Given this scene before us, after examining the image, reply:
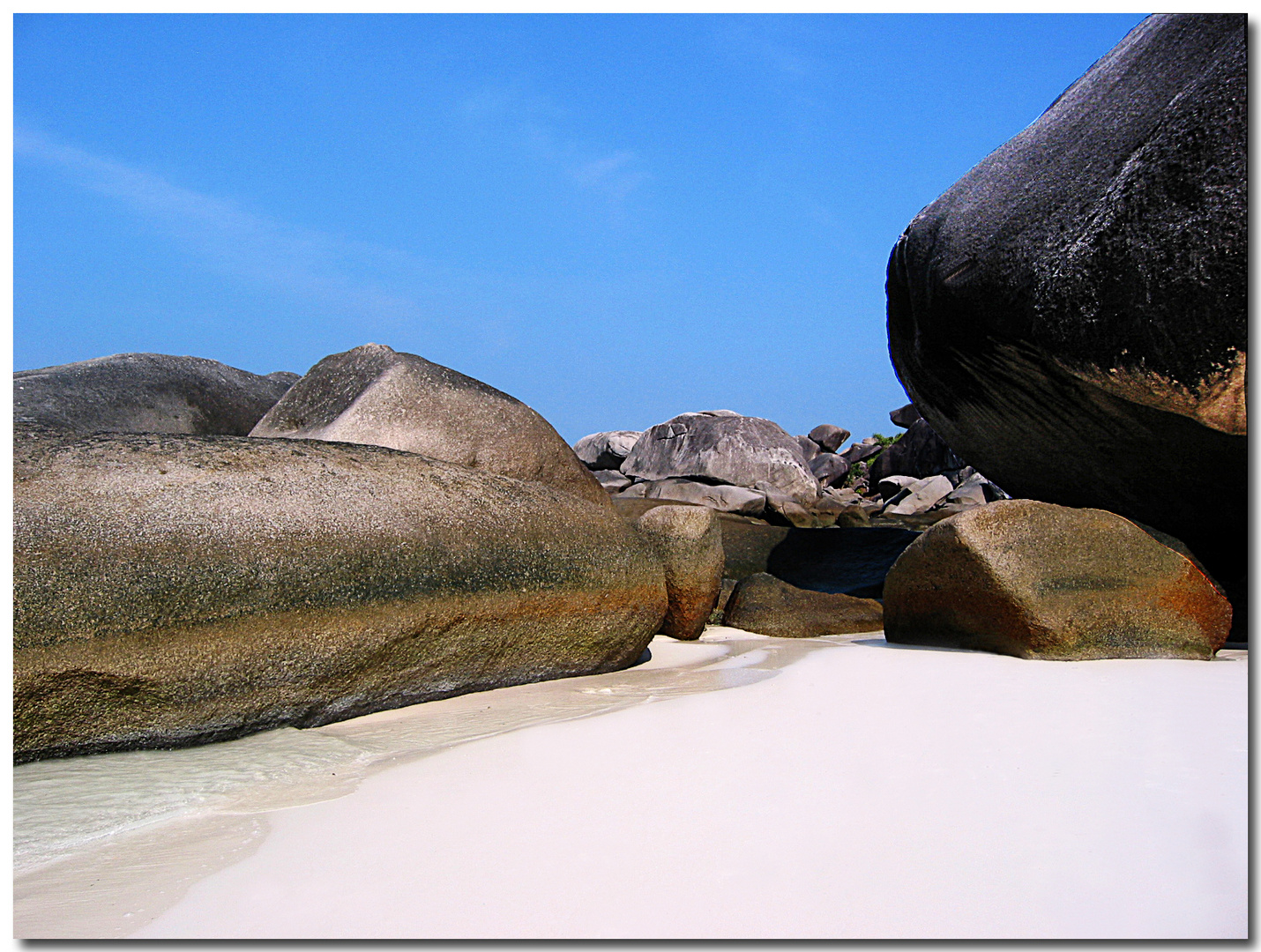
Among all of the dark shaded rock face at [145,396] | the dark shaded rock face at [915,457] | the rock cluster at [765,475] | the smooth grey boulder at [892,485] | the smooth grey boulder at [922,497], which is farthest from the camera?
the dark shaded rock face at [915,457]

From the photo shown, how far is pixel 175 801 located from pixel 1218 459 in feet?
16.1

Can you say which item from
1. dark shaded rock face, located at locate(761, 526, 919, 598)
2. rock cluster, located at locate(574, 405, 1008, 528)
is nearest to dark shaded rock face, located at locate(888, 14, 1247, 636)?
dark shaded rock face, located at locate(761, 526, 919, 598)

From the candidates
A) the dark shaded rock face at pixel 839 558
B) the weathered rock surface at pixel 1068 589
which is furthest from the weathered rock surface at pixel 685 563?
the dark shaded rock face at pixel 839 558

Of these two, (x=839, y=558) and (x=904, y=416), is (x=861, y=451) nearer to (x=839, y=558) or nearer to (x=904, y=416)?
(x=904, y=416)

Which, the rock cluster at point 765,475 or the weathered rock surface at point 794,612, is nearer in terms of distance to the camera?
the weathered rock surface at point 794,612

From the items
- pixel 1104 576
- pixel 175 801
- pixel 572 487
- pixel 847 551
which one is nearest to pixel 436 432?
pixel 572 487

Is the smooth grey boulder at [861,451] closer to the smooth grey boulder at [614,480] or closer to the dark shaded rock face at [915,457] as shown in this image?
the dark shaded rock face at [915,457]

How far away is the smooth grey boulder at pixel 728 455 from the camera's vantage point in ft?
61.3

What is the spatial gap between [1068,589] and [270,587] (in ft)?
11.1

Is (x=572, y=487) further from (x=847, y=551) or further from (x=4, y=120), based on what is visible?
(x=847, y=551)

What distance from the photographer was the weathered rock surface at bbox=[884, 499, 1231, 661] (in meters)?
4.13

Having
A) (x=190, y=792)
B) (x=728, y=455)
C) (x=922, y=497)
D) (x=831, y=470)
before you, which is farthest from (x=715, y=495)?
(x=190, y=792)

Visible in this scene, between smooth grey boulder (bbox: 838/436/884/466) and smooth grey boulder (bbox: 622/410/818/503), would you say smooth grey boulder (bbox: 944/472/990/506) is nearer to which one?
smooth grey boulder (bbox: 622/410/818/503)

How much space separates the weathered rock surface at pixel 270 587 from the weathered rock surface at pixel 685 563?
4.78 feet
